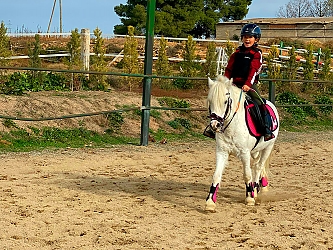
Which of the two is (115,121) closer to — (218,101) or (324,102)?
(218,101)

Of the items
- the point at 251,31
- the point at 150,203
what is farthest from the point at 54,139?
the point at 251,31

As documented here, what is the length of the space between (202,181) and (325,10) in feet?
194

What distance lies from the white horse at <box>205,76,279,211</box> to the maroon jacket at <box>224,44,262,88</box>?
288 millimetres

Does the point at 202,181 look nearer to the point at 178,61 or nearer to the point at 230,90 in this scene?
Result: the point at 230,90

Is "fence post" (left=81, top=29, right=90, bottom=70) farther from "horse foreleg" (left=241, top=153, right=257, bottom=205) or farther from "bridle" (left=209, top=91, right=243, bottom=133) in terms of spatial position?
"bridle" (left=209, top=91, right=243, bottom=133)

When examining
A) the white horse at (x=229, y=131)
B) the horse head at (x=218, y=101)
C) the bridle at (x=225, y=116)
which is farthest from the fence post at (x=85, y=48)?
the horse head at (x=218, y=101)

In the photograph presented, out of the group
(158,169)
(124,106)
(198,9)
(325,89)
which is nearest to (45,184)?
(158,169)

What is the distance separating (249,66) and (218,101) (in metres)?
0.89

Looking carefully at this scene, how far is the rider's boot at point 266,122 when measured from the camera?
623 centimetres

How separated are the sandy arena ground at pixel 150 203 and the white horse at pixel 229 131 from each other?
30cm

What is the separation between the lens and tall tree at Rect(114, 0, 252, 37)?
35.6 m

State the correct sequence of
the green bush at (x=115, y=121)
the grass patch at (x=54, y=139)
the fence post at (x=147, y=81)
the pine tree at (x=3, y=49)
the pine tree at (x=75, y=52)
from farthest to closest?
the pine tree at (x=75, y=52) < the pine tree at (x=3, y=49) < the green bush at (x=115, y=121) < the fence post at (x=147, y=81) < the grass patch at (x=54, y=139)

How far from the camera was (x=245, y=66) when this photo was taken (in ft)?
20.5

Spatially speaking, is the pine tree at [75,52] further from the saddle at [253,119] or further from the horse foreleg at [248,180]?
the horse foreleg at [248,180]
